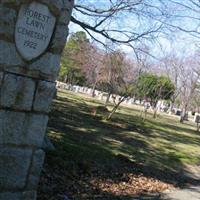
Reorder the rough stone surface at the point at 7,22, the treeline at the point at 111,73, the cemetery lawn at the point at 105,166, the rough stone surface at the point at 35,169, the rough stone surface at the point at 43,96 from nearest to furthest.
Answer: the rough stone surface at the point at 7,22 < the rough stone surface at the point at 43,96 < the rough stone surface at the point at 35,169 < the cemetery lawn at the point at 105,166 < the treeline at the point at 111,73

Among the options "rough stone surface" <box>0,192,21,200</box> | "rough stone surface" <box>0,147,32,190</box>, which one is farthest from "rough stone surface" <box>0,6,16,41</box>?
"rough stone surface" <box>0,192,21,200</box>

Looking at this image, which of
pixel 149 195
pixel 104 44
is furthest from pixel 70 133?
pixel 149 195

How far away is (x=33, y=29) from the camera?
438 centimetres

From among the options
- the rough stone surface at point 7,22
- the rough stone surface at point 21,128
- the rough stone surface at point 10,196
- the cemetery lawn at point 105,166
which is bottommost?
the cemetery lawn at point 105,166

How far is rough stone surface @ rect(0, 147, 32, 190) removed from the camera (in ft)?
14.5

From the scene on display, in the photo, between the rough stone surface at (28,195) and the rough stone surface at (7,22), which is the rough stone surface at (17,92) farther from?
the rough stone surface at (28,195)

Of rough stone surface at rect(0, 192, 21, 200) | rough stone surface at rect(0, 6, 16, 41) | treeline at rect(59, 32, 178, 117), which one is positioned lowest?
rough stone surface at rect(0, 192, 21, 200)

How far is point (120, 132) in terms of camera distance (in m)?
19.8

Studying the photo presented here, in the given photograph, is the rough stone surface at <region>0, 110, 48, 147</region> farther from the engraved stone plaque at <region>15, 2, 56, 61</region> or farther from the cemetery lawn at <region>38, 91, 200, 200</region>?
the cemetery lawn at <region>38, 91, 200, 200</region>

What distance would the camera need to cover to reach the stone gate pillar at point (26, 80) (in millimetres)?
4230

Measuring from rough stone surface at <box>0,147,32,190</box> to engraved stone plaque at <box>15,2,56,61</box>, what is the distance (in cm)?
91

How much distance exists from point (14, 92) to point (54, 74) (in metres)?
0.52

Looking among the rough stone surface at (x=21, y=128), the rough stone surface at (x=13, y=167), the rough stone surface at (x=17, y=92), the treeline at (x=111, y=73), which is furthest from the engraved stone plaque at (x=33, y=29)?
the treeline at (x=111, y=73)

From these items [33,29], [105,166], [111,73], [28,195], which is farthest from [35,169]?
[111,73]
